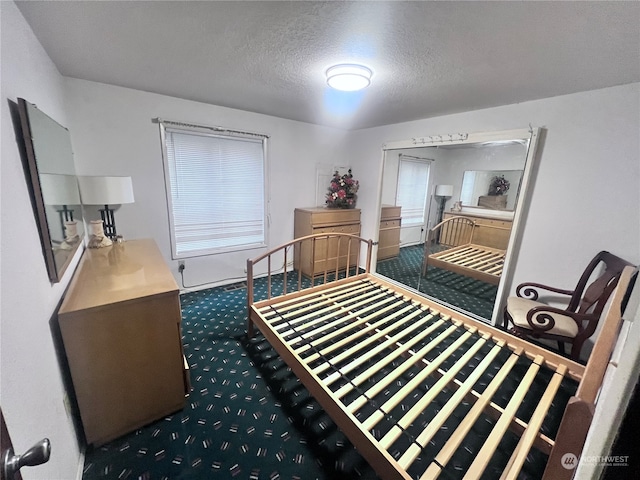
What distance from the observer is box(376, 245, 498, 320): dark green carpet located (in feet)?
10.1

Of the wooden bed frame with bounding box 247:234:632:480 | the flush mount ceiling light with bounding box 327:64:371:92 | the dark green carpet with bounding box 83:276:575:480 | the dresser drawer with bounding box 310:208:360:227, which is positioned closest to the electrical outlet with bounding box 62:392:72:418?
the dark green carpet with bounding box 83:276:575:480

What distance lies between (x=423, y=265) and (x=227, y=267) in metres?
2.72

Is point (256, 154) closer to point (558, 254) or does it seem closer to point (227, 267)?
point (227, 267)

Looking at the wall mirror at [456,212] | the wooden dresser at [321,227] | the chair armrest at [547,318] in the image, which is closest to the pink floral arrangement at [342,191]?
the wooden dresser at [321,227]

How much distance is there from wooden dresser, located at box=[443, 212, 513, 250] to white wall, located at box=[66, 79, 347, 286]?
2231 millimetres

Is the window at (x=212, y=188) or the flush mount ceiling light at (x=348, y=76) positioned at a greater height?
the flush mount ceiling light at (x=348, y=76)

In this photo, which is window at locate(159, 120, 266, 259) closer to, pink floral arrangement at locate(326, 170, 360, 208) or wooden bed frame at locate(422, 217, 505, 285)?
pink floral arrangement at locate(326, 170, 360, 208)

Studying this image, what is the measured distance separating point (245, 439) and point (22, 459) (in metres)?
1.22

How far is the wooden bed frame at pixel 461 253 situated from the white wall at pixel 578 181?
0.26 m

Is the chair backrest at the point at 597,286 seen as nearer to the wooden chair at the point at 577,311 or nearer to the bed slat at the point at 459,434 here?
the wooden chair at the point at 577,311

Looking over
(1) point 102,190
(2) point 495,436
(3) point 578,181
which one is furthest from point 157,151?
(3) point 578,181

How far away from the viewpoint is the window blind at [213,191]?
9.56 feet

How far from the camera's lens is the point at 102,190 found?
7.04ft

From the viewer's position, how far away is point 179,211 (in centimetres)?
300
